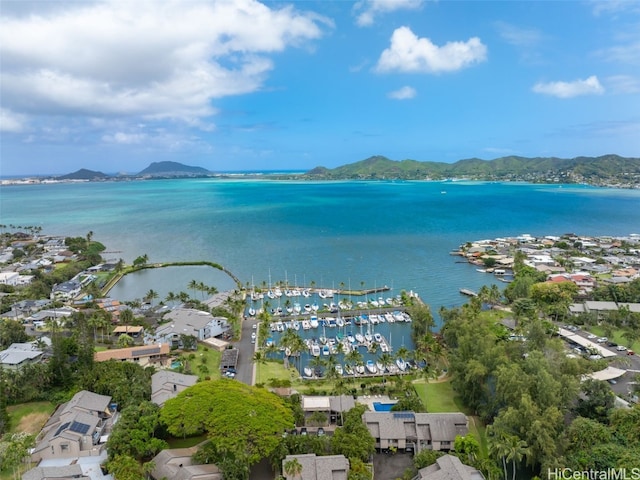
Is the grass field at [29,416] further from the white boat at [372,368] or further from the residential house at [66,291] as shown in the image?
the residential house at [66,291]

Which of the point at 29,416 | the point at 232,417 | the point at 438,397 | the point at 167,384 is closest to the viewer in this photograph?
the point at 232,417

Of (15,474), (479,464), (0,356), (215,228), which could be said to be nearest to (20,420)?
(15,474)

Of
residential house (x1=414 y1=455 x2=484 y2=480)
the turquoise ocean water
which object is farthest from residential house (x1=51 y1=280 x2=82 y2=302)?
residential house (x1=414 y1=455 x2=484 y2=480)

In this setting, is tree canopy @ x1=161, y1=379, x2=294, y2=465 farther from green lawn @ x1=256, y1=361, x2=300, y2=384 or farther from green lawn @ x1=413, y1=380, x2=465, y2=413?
green lawn @ x1=413, y1=380, x2=465, y2=413

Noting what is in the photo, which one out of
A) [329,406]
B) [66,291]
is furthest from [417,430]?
[66,291]

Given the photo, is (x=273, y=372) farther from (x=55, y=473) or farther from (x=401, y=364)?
(x=55, y=473)
